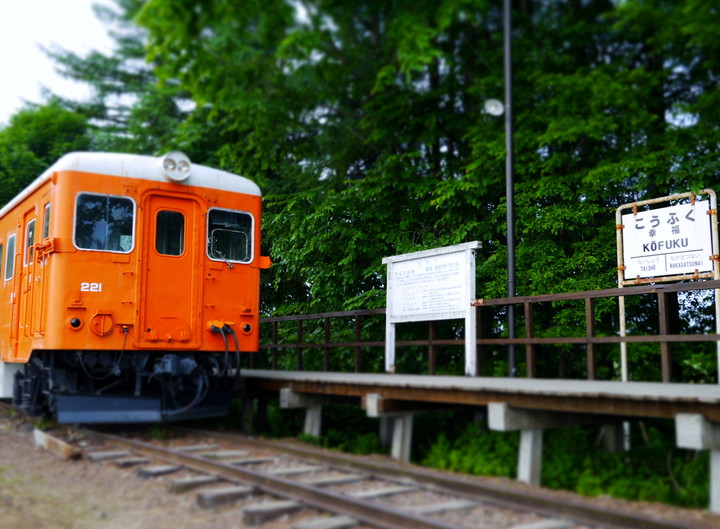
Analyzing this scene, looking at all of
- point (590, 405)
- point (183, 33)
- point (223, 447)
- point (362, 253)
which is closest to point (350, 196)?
point (362, 253)

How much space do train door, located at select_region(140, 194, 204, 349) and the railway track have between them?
1.49 meters

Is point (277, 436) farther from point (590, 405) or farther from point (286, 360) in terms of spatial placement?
point (590, 405)

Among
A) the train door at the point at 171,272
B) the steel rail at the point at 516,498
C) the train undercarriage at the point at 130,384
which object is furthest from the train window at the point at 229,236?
the steel rail at the point at 516,498

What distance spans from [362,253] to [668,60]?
618 centimetres

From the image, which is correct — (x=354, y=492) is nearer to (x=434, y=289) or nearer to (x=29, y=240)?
(x=434, y=289)

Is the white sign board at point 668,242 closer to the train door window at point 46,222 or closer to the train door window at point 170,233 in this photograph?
the train door window at point 170,233

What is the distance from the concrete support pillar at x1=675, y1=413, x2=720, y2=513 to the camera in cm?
539

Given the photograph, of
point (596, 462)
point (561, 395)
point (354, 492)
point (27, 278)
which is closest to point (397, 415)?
point (354, 492)

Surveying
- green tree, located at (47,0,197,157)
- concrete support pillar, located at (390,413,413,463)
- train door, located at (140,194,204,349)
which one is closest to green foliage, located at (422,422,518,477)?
concrete support pillar, located at (390,413,413,463)

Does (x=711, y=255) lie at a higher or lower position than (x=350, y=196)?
lower

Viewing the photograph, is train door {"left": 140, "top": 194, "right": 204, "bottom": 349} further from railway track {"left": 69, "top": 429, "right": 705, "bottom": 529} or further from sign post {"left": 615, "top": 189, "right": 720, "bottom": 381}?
sign post {"left": 615, "top": 189, "right": 720, "bottom": 381}

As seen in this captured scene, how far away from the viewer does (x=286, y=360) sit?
13445 mm

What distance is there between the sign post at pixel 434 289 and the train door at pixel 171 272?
2.74m

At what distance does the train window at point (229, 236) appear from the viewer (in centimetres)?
957
